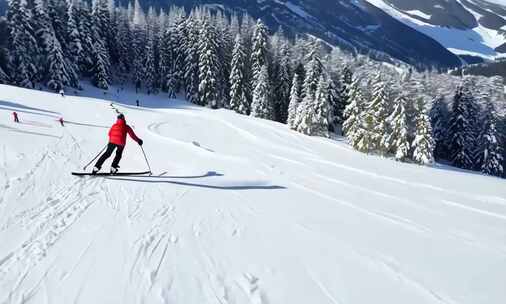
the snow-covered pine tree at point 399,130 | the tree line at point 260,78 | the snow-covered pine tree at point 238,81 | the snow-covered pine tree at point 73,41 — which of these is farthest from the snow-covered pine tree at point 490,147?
the snow-covered pine tree at point 73,41

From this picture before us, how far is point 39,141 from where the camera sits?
48.3 feet

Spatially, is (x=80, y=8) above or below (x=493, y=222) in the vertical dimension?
above

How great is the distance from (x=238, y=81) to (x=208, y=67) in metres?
4.96

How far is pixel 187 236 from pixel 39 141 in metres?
11.3

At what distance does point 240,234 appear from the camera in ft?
23.0

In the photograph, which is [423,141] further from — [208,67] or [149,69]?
[149,69]

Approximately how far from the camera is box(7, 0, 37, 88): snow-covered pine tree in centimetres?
4209

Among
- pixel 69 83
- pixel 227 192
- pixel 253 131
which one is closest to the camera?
pixel 227 192

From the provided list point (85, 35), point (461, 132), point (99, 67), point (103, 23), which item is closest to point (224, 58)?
point (99, 67)

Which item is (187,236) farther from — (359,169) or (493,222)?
(359,169)

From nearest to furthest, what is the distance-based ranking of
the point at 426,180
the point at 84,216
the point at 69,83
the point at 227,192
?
the point at 84,216 → the point at 227,192 → the point at 426,180 → the point at 69,83

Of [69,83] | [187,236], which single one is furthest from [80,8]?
[187,236]

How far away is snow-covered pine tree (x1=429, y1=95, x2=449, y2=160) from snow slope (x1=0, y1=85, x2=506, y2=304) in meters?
44.5

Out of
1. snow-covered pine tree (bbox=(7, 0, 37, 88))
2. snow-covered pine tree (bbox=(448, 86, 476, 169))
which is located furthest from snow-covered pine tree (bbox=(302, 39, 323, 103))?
snow-covered pine tree (bbox=(7, 0, 37, 88))
